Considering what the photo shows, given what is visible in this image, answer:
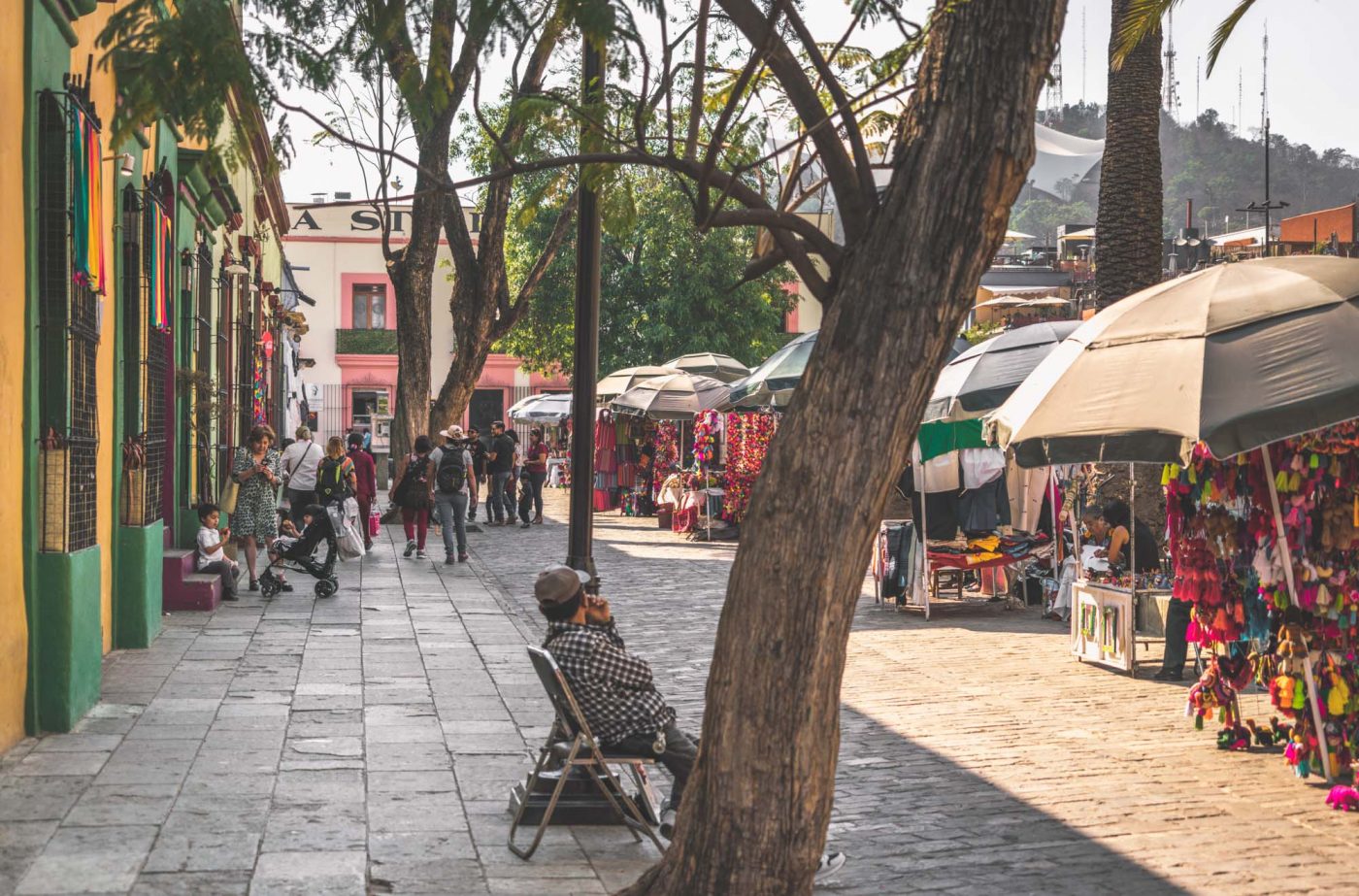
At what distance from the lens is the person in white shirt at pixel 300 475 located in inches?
658

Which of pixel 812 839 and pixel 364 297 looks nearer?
pixel 812 839

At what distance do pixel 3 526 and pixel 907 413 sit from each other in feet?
16.6

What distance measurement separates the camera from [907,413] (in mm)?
4980

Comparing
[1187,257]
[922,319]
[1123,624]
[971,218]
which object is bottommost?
[1123,624]

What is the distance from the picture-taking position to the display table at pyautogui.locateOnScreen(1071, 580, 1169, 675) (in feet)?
36.6

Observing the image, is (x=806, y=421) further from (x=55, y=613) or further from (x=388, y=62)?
(x=55, y=613)

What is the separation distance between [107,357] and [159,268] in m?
2.04

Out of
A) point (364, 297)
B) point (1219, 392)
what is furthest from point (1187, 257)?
point (1219, 392)

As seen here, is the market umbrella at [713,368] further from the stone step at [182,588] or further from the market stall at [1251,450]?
the market stall at [1251,450]

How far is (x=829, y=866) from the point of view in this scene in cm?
614

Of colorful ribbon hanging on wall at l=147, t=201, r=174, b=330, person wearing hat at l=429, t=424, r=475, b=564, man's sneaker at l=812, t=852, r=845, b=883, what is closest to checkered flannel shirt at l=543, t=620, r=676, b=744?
man's sneaker at l=812, t=852, r=845, b=883

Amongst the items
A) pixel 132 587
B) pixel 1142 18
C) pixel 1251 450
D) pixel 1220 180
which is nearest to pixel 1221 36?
pixel 1142 18

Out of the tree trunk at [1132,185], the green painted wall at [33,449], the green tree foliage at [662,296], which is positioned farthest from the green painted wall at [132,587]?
the green tree foliage at [662,296]

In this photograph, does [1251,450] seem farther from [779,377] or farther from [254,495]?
[779,377]
